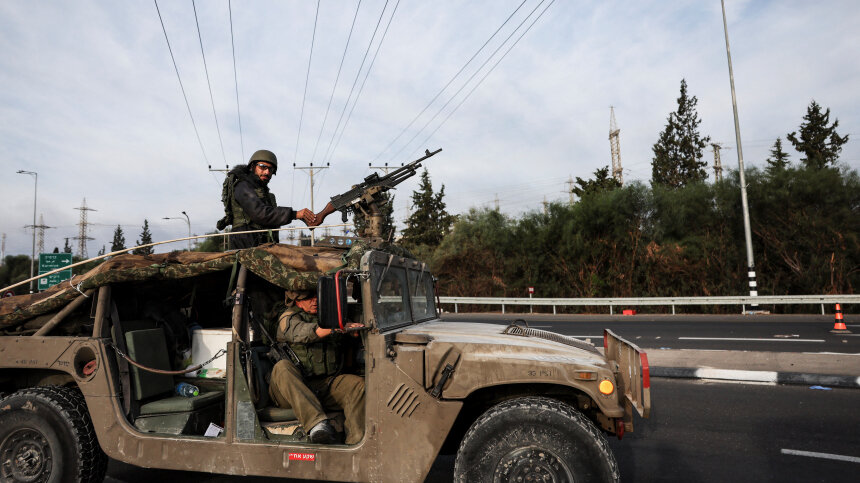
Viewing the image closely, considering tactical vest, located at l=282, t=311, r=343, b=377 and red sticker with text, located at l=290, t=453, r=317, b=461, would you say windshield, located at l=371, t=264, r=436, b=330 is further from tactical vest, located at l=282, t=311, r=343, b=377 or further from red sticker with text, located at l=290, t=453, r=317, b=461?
red sticker with text, located at l=290, t=453, r=317, b=461

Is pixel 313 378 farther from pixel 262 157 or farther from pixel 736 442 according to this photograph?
pixel 736 442

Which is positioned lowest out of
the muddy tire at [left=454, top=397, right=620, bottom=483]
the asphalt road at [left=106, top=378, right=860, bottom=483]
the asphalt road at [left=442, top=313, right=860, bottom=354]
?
the asphalt road at [left=106, top=378, right=860, bottom=483]

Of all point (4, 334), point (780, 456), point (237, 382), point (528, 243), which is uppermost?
point (528, 243)

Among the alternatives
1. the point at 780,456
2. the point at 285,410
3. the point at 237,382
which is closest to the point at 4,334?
the point at 237,382

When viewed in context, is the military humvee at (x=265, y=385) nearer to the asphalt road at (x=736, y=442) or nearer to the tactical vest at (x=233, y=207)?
the tactical vest at (x=233, y=207)

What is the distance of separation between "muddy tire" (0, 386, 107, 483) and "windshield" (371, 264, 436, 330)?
2.25 m

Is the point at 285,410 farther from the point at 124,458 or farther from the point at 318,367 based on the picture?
the point at 124,458

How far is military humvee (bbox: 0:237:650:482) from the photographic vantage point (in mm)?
3002

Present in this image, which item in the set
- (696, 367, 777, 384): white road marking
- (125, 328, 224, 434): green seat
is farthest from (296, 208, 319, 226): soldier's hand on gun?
(696, 367, 777, 384): white road marking

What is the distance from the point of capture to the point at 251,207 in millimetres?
4508

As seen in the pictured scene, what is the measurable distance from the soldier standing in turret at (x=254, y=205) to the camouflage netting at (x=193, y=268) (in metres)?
0.72

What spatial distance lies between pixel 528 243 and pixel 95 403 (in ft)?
72.0

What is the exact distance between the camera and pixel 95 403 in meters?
3.62

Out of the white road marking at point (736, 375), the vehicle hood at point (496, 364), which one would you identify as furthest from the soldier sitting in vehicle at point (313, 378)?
the white road marking at point (736, 375)
